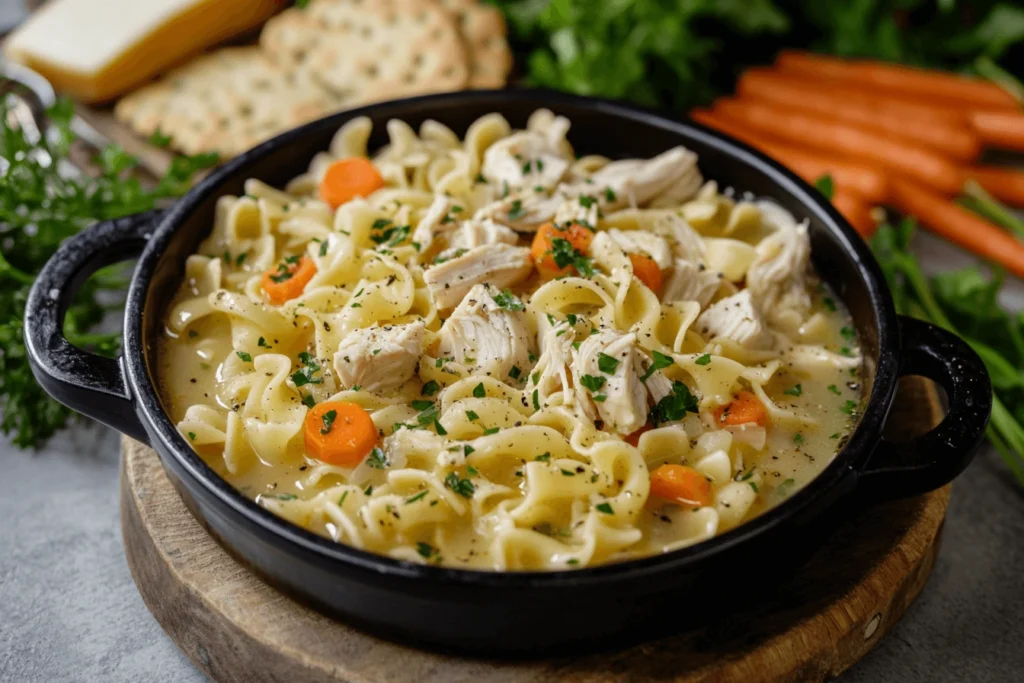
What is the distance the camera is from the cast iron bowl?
9.78ft

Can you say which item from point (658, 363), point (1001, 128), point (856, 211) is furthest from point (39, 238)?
point (1001, 128)

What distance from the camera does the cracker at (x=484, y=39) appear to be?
650cm

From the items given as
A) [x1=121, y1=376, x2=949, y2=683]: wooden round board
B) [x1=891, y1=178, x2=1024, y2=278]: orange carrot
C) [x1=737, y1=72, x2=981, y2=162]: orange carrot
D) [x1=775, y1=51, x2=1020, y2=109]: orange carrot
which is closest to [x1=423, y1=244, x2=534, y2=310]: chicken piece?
[x1=121, y1=376, x2=949, y2=683]: wooden round board

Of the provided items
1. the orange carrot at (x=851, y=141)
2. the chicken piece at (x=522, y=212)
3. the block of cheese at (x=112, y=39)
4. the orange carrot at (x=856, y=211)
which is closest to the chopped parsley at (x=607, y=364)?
the chicken piece at (x=522, y=212)

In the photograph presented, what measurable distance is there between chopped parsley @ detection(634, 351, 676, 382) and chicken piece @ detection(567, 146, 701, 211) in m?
1.04

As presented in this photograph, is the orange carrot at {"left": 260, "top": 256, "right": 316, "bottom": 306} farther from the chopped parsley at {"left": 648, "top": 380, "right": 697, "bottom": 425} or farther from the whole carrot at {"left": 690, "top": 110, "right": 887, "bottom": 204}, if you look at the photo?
the whole carrot at {"left": 690, "top": 110, "right": 887, "bottom": 204}

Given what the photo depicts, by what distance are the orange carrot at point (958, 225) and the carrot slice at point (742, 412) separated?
3.15 metres

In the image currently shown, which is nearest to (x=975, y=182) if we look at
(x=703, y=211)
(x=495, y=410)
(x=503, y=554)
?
(x=703, y=211)

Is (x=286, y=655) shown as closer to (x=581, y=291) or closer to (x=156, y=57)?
(x=581, y=291)

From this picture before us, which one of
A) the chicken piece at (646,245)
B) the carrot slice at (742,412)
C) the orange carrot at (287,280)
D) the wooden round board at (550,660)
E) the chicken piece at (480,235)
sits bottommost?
the wooden round board at (550,660)

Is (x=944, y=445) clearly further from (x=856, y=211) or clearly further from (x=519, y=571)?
(x=856, y=211)

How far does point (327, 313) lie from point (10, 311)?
161 cm

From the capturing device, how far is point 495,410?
12.1ft

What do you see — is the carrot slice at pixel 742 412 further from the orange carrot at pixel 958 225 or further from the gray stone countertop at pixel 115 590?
the orange carrot at pixel 958 225
